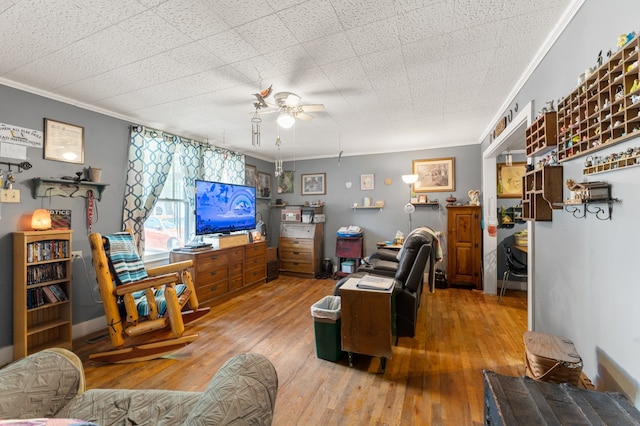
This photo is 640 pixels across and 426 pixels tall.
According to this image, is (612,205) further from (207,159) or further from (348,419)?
(207,159)

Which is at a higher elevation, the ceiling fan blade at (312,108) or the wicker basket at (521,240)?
the ceiling fan blade at (312,108)

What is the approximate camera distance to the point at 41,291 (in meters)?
2.40

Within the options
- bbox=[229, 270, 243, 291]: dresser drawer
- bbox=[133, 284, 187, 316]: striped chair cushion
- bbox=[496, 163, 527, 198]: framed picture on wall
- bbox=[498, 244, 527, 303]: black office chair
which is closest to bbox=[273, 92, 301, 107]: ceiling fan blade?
bbox=[133, 284, 187, 316]: striped chair cushion

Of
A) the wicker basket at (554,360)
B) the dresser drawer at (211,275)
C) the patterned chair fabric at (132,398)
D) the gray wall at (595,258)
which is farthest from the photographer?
the dresser drawer at (211,275)

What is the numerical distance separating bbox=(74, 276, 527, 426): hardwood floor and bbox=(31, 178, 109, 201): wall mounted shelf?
148 cm

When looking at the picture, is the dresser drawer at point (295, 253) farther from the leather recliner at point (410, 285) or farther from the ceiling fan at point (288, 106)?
the ceiling fan at point (288, 106)

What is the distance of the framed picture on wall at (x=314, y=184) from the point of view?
221 inches

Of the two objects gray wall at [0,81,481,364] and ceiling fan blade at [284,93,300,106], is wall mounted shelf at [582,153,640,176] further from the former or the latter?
gray wall at [0,81,481,364]

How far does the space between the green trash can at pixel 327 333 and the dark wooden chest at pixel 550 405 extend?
121cm

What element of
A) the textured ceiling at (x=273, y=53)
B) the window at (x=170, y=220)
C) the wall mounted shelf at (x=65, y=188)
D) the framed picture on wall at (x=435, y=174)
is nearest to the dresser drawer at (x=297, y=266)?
the window at (x=170, y=220)

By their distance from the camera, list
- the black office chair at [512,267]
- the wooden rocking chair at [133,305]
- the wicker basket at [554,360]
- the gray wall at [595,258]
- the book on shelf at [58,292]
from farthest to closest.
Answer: the black office chair at [512,267], the book on shelf at [58,292], the wooden rocking chair at [133,305], the wicker basket at [554,360], the gray wall at [595,258]

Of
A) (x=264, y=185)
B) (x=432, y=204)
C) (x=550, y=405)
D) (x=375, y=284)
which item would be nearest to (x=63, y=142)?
(x=375, y=284)

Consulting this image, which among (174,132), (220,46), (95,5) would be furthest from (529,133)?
(174,132)

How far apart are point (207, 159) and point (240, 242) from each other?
1423mm
